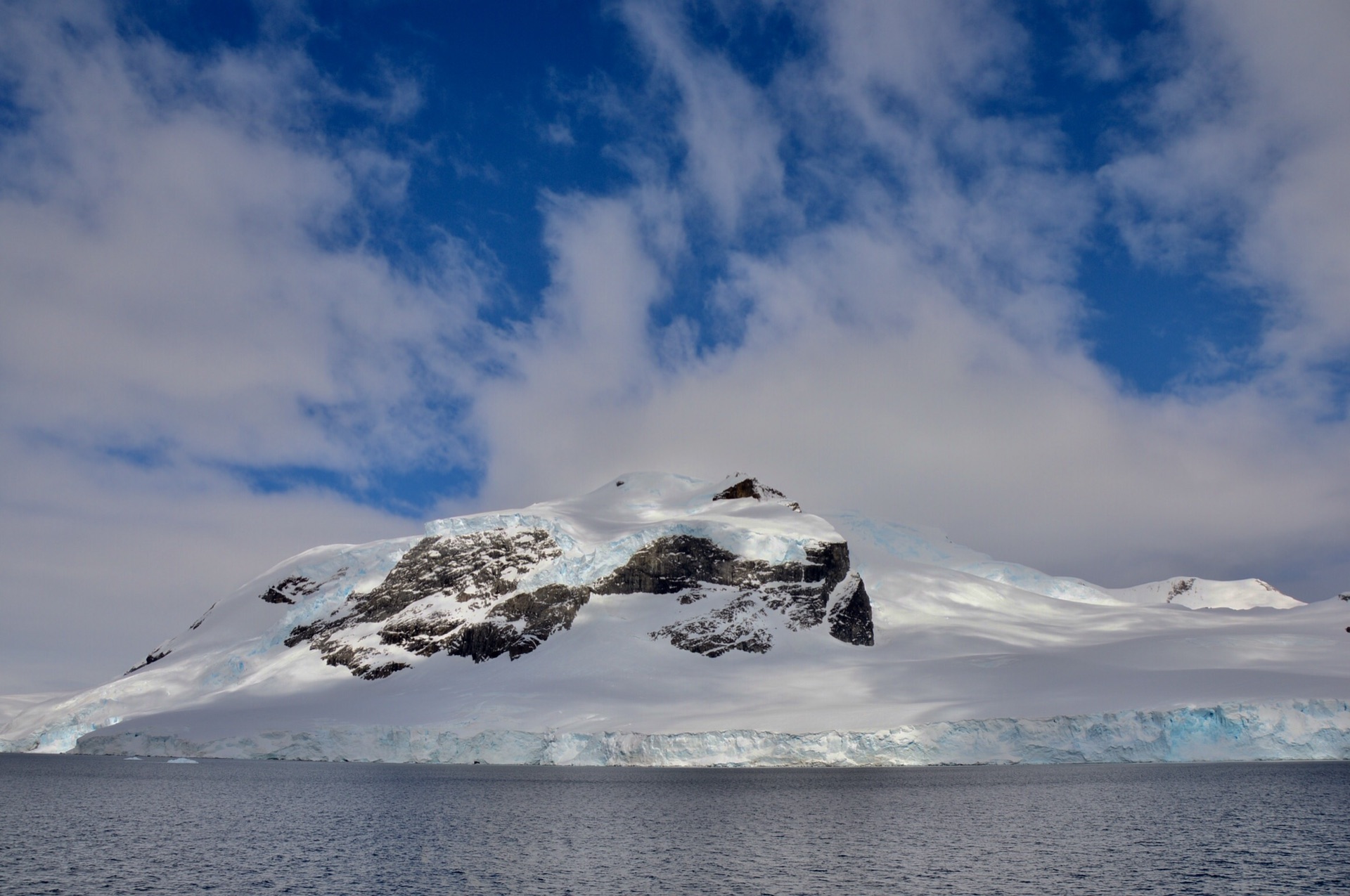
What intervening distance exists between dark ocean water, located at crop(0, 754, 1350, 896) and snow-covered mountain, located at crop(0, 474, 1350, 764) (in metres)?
9.16

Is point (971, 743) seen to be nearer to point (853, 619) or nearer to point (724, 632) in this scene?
point (724, 632)

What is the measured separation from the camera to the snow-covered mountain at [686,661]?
283 feet

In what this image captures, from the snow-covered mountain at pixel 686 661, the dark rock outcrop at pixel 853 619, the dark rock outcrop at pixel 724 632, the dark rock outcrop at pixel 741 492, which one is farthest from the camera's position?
the dark rock outcrop at pixel 741 492

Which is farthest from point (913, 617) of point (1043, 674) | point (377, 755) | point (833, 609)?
point (377, 755)

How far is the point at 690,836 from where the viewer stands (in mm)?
45688

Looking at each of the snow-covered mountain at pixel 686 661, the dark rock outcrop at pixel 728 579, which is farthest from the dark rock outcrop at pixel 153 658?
the dark rock outcrop at pixel 728 579

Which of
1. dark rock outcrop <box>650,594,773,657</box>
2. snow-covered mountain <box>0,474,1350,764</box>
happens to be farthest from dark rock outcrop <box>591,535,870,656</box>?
snow-covered mountain <box>0,474,1350,764</box>

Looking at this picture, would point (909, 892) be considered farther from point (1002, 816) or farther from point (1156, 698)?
point (1156, 698)

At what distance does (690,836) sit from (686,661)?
8226cm

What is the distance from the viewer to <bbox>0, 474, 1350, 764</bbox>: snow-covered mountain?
283 feet

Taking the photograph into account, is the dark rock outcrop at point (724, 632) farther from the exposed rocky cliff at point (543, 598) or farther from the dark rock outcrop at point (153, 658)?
the dark rock outcrop at point (153, 658)

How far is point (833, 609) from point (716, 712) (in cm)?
4585

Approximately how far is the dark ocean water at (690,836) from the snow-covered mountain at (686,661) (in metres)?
A: 9.16

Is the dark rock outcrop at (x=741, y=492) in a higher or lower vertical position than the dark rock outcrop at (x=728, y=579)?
higher
